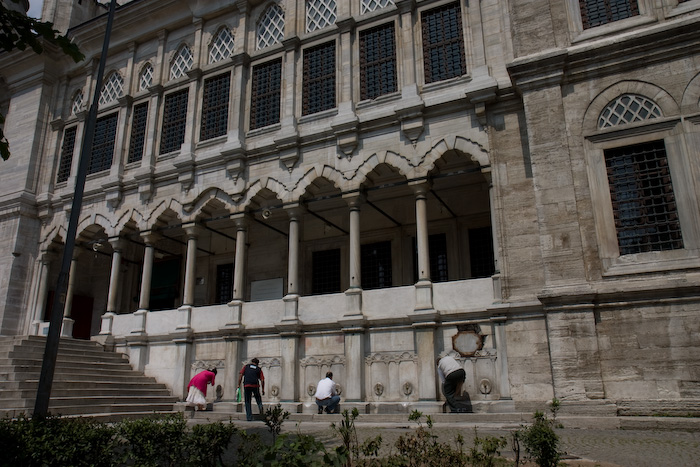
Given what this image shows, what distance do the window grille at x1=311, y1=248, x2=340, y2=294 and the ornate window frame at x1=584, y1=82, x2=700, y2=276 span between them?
9.94 metres

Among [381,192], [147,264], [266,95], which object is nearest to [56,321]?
[147,264]

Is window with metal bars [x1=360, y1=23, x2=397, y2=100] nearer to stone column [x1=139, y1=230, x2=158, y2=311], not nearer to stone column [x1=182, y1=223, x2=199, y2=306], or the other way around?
stone column [x1=182, y1=223, x2=199, y2=306]

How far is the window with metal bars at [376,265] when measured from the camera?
1909 cm

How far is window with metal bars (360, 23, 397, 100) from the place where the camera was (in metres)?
16.5

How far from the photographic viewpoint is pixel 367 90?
55.0 ft

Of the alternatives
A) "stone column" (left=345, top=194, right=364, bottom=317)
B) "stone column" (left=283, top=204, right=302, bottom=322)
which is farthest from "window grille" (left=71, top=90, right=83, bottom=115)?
"stone column" (left=345, top=194, right=364, bottom=317)

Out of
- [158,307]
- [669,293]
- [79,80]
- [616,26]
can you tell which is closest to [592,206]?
[669,293]

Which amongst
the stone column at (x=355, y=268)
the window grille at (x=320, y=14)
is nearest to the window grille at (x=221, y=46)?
the window grille at (x=320, y=14)

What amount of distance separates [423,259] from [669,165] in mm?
6028

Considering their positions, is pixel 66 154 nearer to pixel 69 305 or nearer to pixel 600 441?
pixel 69 305

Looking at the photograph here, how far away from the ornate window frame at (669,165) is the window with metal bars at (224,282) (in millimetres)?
14296

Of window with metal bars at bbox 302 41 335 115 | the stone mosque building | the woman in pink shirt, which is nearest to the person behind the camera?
the stone mosque building

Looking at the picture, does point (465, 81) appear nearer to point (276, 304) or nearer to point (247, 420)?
point (276, 304)

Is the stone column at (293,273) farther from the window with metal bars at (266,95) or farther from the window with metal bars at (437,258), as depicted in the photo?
the window with metal bars at (437,258)
